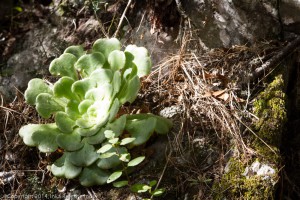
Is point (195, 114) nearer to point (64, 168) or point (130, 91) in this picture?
point (130, 91)

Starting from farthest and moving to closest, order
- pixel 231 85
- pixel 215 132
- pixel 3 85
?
pixel 3 85
pixel 231 85
pixel 215 132

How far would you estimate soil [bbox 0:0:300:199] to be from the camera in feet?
6.34

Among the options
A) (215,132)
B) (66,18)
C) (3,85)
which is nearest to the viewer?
(215,132)

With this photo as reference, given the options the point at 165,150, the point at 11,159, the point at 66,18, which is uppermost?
the point at 66,18

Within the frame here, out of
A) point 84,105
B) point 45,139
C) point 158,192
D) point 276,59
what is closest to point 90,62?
point 84,105

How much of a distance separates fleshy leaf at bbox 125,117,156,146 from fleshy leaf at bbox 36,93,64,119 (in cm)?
44

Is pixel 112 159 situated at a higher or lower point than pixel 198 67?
lower

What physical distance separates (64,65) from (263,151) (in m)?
1.15

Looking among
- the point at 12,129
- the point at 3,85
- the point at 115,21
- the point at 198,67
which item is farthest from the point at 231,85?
the point at 3,85

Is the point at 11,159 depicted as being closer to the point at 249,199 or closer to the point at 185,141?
the point at 185,141

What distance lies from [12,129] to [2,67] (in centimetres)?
78

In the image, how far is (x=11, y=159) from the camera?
2.22m

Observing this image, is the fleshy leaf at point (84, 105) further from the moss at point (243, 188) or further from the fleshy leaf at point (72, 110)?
the moss at point (243, 188)

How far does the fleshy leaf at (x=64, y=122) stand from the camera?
2010 millimetres
